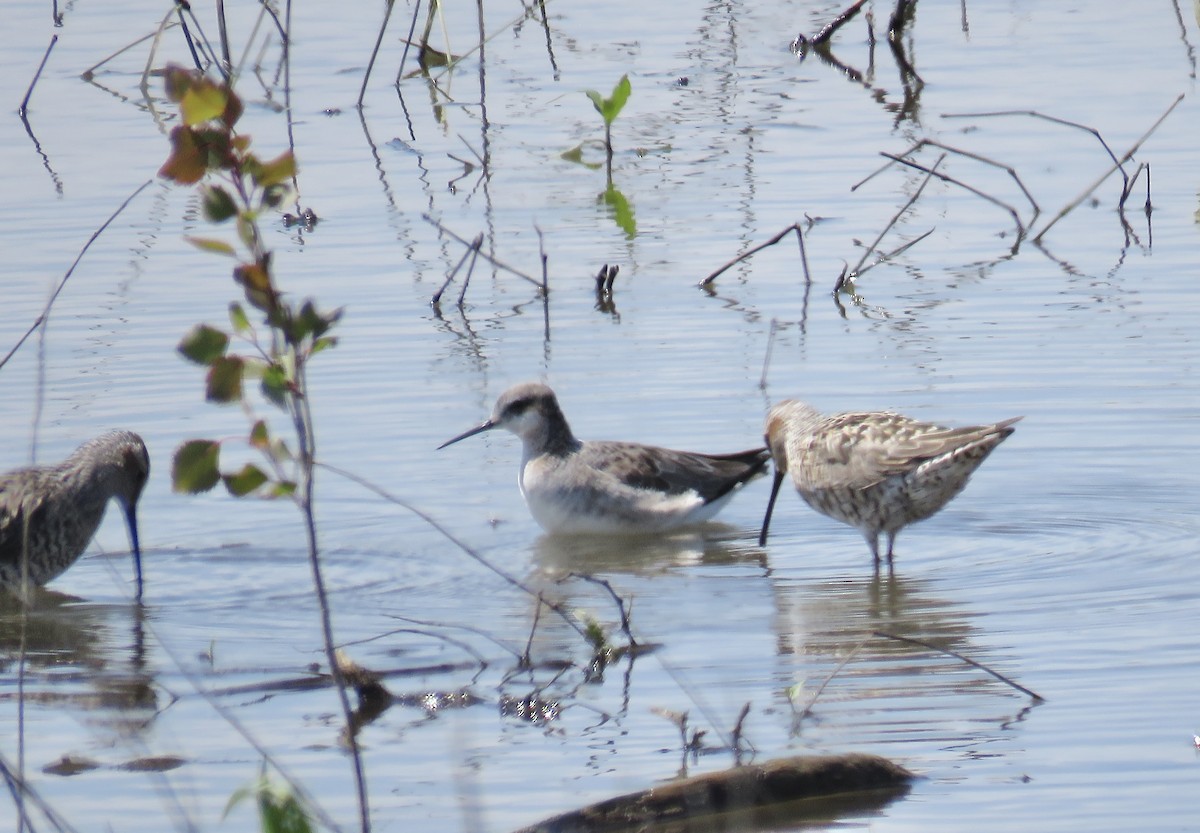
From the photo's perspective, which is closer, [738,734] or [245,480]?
[245,480]

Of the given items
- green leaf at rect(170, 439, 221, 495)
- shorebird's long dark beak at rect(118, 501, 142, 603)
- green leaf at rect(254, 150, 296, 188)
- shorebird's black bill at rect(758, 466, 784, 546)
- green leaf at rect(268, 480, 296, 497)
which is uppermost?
green leaf at rect(254, 150, 296, 188)

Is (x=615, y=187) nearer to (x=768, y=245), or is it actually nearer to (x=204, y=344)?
(x=768, y=245)

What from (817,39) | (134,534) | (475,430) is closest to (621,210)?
(475,430)

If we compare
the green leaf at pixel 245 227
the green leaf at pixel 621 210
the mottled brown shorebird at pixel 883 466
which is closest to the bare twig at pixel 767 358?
the mottled brown shorebird at pixel 883 466

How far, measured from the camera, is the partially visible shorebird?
8500 mm

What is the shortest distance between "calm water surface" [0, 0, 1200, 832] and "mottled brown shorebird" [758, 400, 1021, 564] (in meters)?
0.25

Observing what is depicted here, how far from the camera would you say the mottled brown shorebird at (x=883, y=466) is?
848 centimetres

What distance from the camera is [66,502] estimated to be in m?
8.75

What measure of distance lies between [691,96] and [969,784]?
11804mm

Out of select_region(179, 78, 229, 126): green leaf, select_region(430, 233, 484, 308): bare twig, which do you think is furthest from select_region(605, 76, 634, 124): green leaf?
select_region(179, 78, 229, 126): green leaf

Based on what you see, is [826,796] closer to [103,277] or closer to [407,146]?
[103,277]

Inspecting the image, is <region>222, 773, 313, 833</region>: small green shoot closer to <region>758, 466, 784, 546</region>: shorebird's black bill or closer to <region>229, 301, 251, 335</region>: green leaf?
<region>229, 301, 251, 335</region>: green leaf

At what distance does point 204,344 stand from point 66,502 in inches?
194

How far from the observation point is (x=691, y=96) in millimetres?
17031
